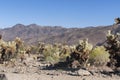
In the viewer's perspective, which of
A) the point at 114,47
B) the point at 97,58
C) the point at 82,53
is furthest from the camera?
the point at 97,58

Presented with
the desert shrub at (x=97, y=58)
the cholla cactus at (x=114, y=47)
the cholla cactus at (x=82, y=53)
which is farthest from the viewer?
the desert shrub at (x=97, y=58)

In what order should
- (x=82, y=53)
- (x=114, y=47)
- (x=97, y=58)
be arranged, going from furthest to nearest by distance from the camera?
(x=97, y=58), (x=82, y=53), (x=114, y=47)

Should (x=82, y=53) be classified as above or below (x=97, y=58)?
above

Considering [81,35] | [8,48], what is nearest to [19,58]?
[8,48]

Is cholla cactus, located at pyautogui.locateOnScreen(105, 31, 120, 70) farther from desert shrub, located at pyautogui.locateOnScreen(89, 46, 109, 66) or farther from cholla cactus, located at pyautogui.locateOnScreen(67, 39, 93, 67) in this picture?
desert shrub, located at pyautogui.locateOnScreen(89, 46, 109, 66)

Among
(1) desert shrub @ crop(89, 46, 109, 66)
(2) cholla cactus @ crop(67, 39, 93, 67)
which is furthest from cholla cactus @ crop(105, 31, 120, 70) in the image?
(1) desert shrub @ crop(89, 46, 109, 66)

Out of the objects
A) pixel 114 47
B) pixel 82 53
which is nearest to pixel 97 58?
pixel 82 53

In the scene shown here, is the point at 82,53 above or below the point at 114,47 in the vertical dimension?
below

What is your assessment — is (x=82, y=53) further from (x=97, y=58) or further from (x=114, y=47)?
(x=114, y=47)

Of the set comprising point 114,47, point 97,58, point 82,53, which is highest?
point 114,47

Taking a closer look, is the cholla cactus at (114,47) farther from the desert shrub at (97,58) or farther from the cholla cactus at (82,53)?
the desert shrub at (97,58)

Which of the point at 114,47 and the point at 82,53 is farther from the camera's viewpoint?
the point at 82,53

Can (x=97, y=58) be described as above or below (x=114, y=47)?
below

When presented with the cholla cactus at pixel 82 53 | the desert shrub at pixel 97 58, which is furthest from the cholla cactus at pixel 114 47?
the desert shrub at pixel 97 58
